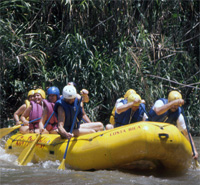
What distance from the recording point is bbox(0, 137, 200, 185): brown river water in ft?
14.7

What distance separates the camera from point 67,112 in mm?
5566

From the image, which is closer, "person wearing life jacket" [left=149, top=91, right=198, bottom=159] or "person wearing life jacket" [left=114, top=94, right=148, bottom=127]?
"person wearing life jacket" [left=149, top=91, right=198, bottom=159]

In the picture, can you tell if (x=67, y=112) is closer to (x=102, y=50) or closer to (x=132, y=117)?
(x=132, y=117)

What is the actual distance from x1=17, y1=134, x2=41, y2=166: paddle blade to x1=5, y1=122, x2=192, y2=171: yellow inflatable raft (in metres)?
0.64

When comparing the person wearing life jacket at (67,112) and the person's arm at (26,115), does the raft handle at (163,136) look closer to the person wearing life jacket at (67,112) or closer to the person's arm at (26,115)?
the person wearing life jacket at (67,112)

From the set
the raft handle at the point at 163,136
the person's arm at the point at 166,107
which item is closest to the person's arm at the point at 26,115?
the person's arm at the point at 166,107

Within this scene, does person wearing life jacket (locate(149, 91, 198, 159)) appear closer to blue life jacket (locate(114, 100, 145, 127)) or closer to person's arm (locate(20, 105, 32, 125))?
blue life jacket (locate(114, 100, 145, 127))

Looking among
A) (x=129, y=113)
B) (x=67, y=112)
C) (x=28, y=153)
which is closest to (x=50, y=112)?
(x=28, y=153)

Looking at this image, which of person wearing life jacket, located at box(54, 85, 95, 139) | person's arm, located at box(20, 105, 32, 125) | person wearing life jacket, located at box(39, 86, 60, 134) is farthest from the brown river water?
person's arm, located at box(20, 105, 32, 125)

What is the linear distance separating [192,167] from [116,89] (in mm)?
3778

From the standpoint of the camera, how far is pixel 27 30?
9.91m

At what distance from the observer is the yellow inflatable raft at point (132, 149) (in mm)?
4633

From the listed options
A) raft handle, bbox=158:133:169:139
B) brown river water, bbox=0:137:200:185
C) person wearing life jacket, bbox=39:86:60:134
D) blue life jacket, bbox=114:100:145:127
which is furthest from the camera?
person wearing life jacket, bbox=39:86:60:134

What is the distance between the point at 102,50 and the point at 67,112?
4.38 m
